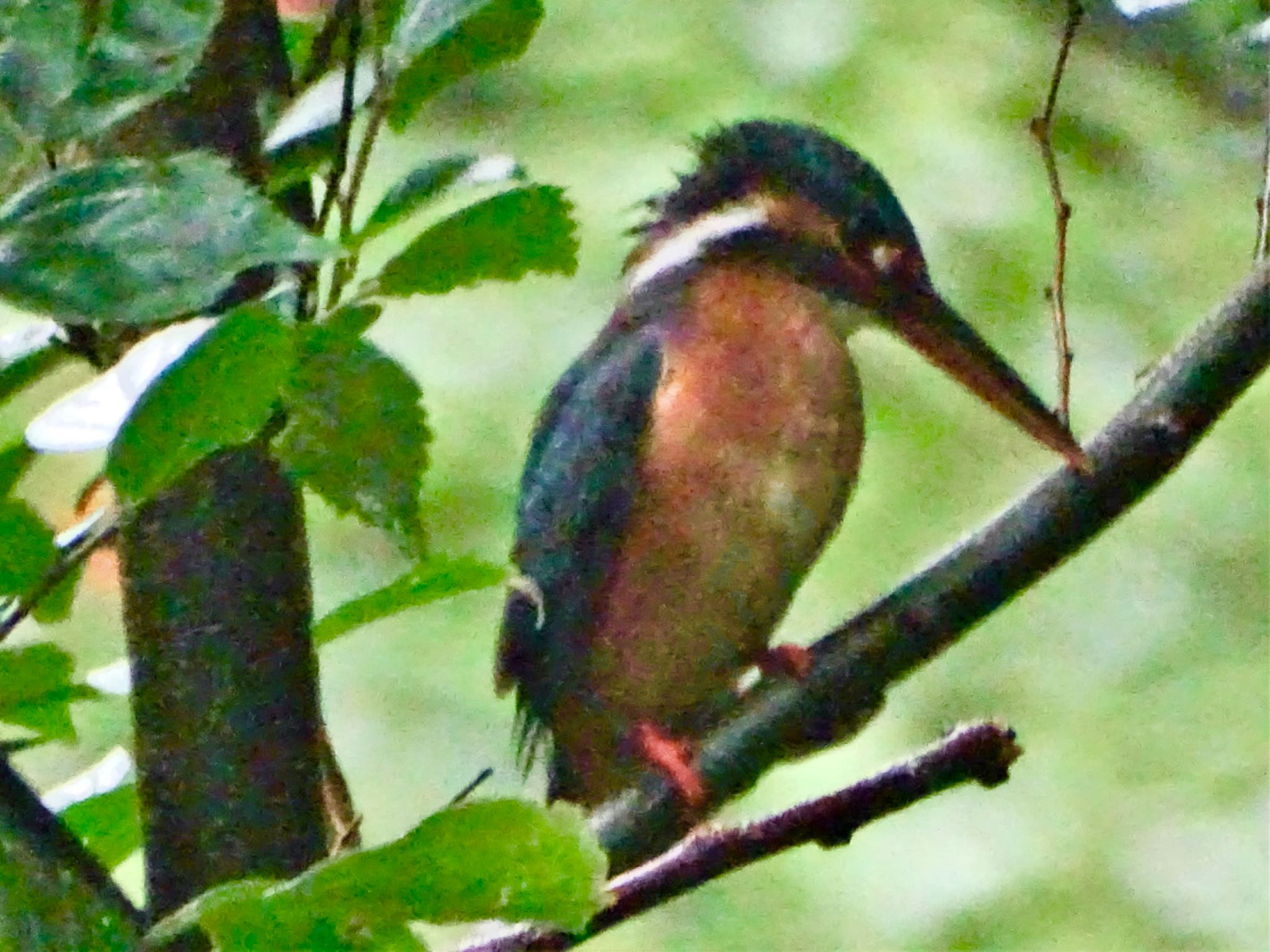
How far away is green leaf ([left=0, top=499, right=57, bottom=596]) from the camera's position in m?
0.35

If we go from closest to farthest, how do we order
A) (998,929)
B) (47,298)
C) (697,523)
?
(47,298), (697,523), (998,929)

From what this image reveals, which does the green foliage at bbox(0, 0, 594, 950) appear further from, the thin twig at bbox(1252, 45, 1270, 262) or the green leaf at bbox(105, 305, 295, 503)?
the thin twig at bbox(1252, 45, 1270, 262)

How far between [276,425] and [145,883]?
19 cm

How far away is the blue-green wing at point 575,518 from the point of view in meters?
0.66

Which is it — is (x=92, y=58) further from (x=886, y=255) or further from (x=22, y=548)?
(x=886, y=255)

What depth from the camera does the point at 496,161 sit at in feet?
1.28

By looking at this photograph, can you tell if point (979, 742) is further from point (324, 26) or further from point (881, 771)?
point (324, 26)

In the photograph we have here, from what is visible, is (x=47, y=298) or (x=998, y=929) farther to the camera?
(x=998, y=929)

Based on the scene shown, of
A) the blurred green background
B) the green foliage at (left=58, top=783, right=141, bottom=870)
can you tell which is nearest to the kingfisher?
the blurred green background

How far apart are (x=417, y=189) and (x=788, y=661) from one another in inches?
10.3

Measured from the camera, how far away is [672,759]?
0.55m

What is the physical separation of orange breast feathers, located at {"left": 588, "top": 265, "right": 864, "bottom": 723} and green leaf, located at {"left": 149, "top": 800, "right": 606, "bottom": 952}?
1.12 ft

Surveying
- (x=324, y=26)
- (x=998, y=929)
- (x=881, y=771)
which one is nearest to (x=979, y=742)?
(x=881, y=771)

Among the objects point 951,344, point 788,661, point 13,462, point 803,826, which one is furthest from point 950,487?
point 13,462
